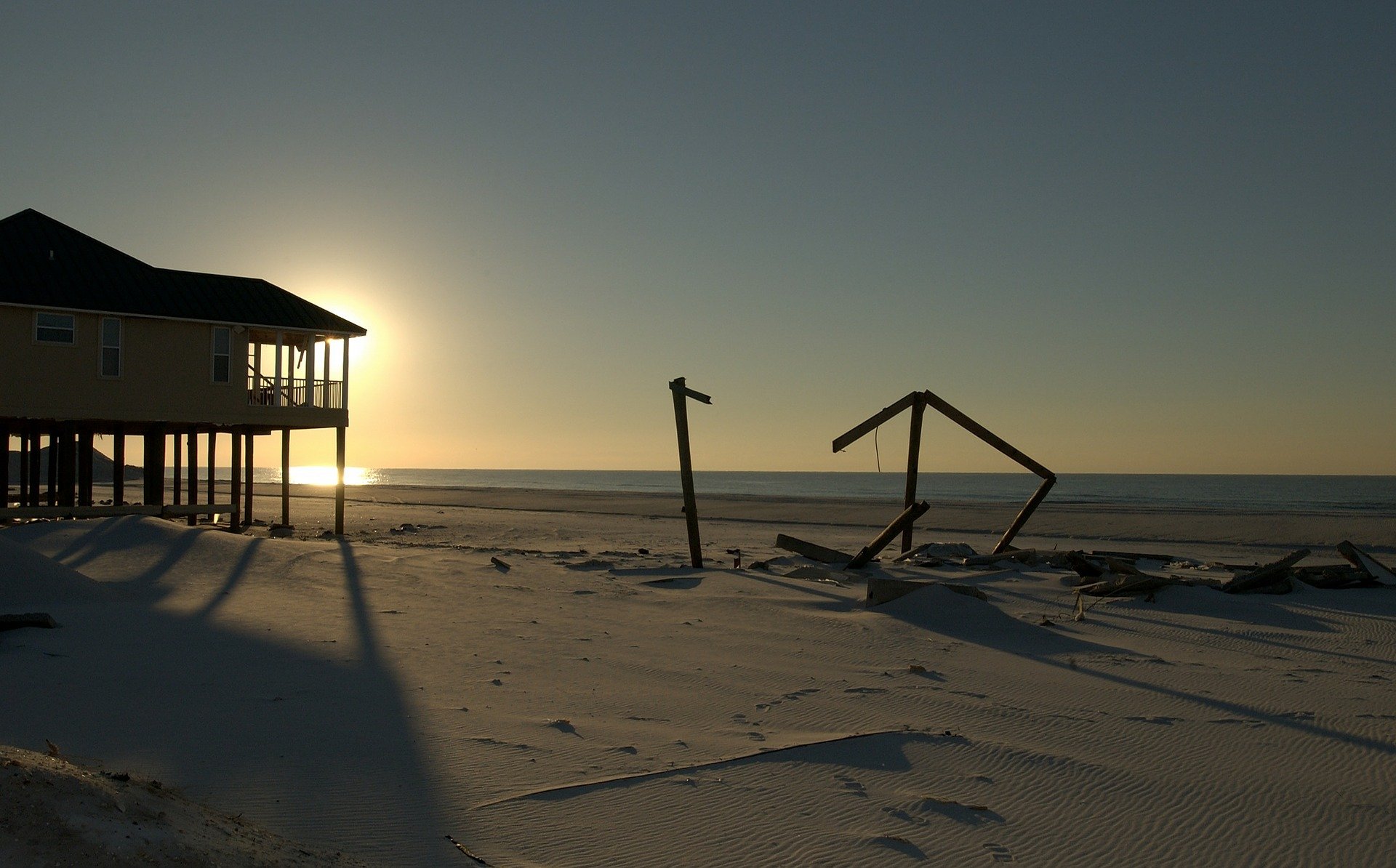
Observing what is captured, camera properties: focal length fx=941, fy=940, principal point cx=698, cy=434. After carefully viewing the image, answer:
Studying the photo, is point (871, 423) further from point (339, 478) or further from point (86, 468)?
point (86, 468)

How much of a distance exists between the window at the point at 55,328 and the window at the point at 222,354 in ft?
9.37

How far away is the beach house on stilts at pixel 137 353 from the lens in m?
20.3

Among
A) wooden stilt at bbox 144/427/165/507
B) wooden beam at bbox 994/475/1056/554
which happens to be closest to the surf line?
wooden beam at bbox 994/475/1056/554

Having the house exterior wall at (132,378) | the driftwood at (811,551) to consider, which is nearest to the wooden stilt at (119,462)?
the house exterior wall at (132,378)

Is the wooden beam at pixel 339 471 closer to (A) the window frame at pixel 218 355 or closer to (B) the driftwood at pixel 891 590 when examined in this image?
(A) the window frame at pixel 218 355

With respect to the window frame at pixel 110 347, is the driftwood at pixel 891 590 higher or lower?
lower

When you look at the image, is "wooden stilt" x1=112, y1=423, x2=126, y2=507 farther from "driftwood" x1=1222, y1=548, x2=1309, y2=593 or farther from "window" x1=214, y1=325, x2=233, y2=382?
"driftwood" x1=1222, y1=548, x2=1309, y2=593

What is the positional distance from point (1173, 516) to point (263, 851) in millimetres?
43439

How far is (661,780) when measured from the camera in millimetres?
5238

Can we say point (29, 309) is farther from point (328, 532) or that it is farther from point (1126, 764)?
point (1126, 764)

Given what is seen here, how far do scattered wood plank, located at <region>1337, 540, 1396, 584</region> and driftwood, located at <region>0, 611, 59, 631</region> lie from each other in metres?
15.9

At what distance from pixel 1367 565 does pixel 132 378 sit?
2421 cm

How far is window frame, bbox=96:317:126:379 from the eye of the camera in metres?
20.9

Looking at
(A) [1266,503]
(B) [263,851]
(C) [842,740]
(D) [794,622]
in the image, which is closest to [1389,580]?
(D) [794,622]
